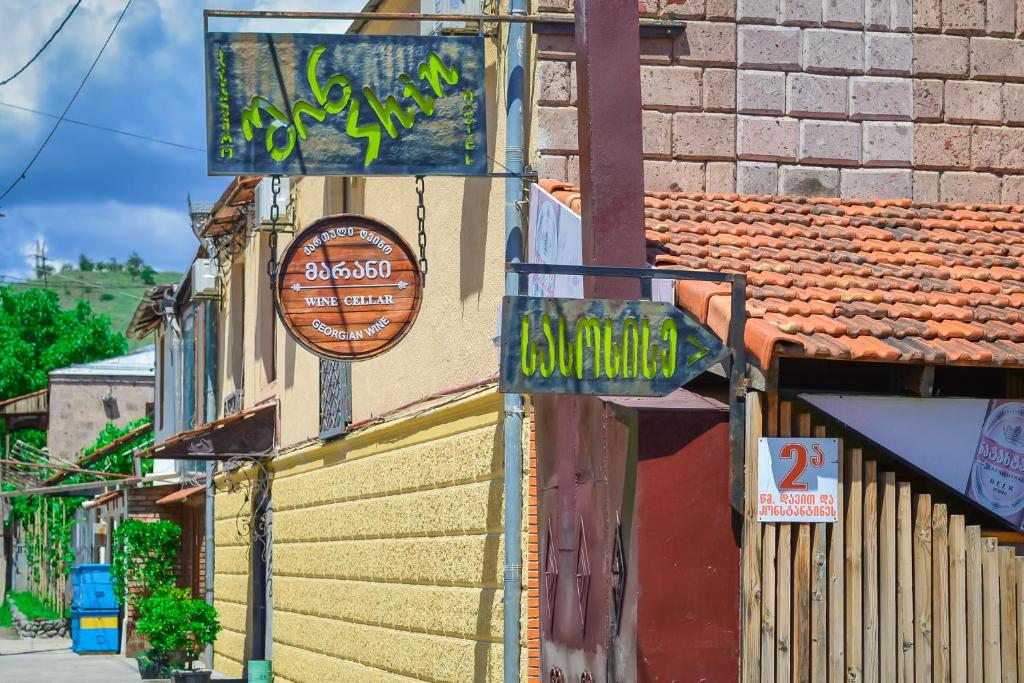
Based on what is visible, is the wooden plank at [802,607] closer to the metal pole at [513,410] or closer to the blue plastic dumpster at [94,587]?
the metal pole at [513,410]

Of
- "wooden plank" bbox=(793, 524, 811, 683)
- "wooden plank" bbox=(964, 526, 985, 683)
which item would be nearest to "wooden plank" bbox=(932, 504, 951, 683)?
"wooden plank" bbox=(964, 526, 985, 683)

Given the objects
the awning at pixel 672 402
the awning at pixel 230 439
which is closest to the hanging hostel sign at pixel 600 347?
the awning at pixel 672 402

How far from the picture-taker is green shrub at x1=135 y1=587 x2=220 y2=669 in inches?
717

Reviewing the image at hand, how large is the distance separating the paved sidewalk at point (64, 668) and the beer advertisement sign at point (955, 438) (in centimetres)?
1457

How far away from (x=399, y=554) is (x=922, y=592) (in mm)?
5927

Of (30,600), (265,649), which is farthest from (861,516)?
(30,600)

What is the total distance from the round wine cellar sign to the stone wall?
2480cm

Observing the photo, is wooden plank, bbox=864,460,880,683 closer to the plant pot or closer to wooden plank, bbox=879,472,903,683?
wooden plank, bbox=879,472,903,683

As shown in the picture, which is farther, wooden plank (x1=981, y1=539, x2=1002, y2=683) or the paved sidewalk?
the paved sidewalk

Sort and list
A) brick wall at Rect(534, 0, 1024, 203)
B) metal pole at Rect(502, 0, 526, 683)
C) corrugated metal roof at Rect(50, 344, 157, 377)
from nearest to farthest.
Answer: metal pole at Rect(502, 0, 526, 683) → brick wall at Rect(534, 0, 1024, 203) → corrugated metal roof at Rect(50, 344, 157, 377)

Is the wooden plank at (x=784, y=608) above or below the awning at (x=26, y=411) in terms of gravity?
below

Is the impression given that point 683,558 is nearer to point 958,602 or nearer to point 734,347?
point 734,347

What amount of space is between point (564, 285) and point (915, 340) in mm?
2520

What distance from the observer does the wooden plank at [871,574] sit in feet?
25.8
